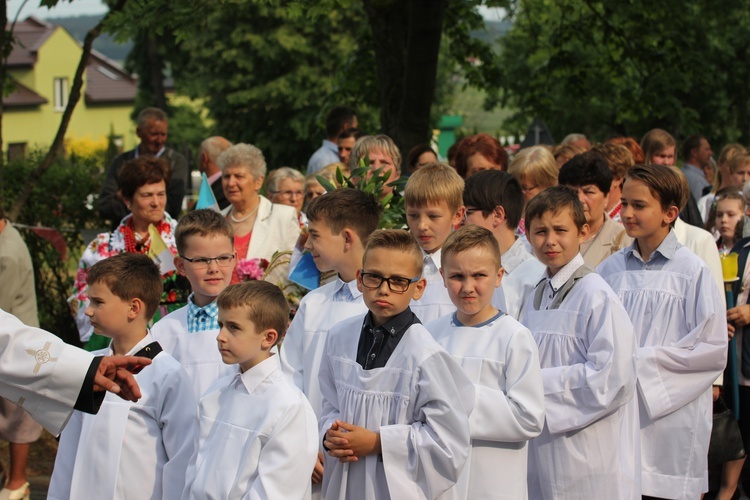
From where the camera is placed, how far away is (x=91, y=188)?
37.1ft

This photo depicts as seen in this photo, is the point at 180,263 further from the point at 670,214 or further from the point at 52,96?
the point at 52,96

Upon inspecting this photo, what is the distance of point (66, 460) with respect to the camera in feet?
16.6

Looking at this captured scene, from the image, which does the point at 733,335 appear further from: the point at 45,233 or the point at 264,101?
the point at 264,101

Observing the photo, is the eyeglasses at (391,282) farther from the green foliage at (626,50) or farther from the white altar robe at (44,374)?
the green foliage at (626,50)

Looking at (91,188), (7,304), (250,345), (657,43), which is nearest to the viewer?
(250,345)

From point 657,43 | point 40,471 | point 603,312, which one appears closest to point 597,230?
point 603,312

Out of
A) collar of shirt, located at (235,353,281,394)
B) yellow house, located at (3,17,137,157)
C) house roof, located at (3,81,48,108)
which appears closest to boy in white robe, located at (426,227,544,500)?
collar of shirt, located at (235,353,281,394)

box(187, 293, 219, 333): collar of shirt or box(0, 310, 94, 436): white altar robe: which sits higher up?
box(187, 293, 219, 333): collar of shirt

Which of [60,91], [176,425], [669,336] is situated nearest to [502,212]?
[669,336]

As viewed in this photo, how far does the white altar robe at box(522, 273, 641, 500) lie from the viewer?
5148 millimetres

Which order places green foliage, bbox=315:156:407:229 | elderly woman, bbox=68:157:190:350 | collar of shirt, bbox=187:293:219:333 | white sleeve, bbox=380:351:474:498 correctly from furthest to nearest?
elderly woman, bbox=68:157:190:350
green foliage, bbox=315:156:407:229
collar of shirt, bbox=187:293:219:333
white sleeve, bbox=380:351:474:498

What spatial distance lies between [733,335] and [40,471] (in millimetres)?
5512

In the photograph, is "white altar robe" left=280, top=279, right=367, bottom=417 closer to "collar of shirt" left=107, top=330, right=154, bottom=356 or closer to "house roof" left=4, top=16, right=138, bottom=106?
"collar of shirt" left=107, top=330, right=154, bottom=356

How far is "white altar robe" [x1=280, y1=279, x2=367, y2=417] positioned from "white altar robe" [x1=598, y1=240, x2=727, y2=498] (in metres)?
1.61
